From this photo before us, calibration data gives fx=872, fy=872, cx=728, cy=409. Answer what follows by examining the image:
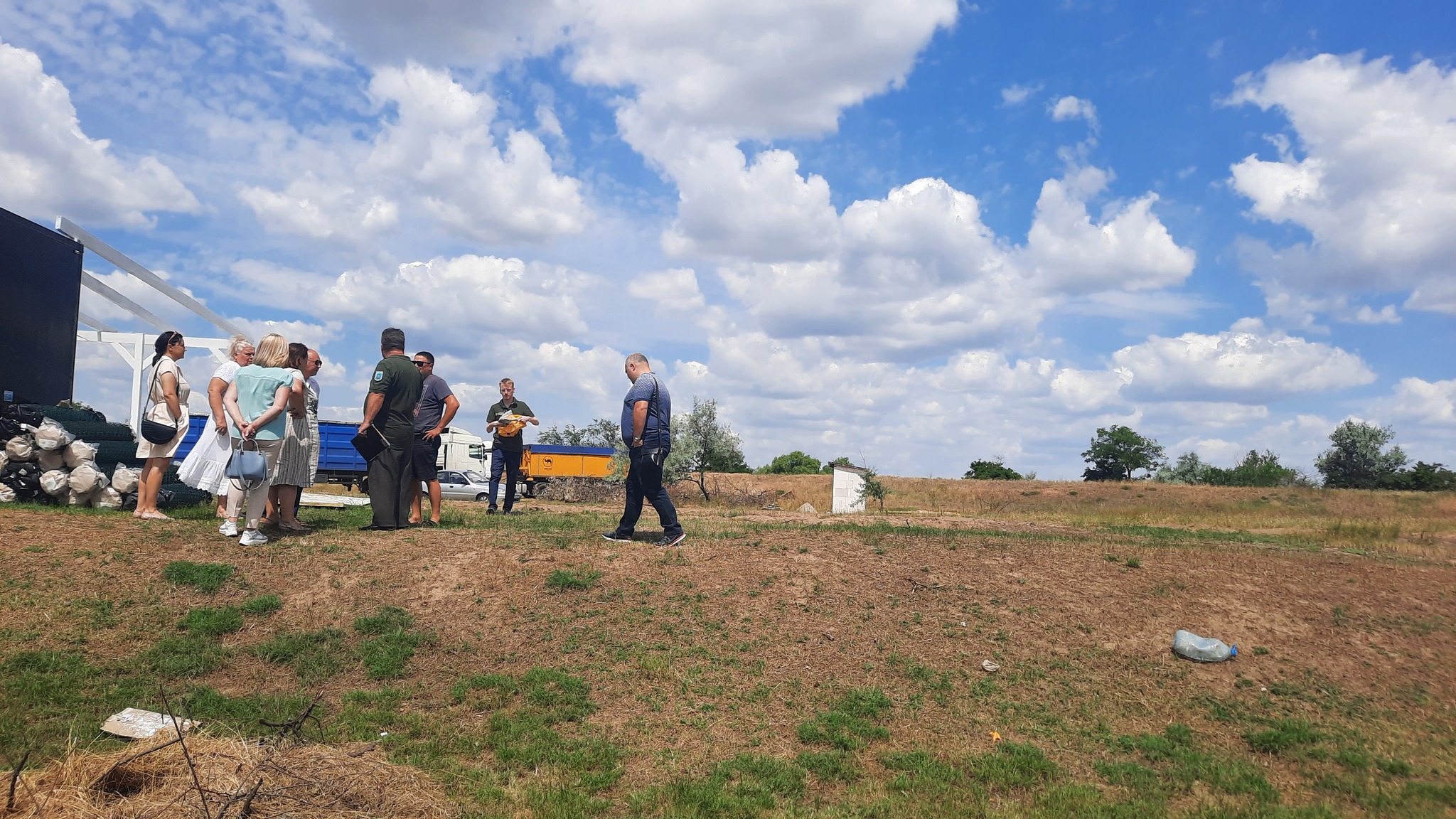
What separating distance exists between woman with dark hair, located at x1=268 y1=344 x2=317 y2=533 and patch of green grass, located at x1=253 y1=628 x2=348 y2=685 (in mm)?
2329

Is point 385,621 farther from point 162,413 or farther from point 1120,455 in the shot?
point 1120,455

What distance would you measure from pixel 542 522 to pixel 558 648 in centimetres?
421

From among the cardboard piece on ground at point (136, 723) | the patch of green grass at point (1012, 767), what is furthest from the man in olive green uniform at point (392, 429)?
the patch of green grass at point (1012, 767)

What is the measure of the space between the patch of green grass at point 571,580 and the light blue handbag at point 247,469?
274 cm

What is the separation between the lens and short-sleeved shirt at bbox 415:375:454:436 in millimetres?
9750

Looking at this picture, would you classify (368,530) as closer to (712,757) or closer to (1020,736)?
(712,757)

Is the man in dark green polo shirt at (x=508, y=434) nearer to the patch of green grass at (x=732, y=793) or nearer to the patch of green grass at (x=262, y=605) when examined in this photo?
the patch of green grass at (x=262, y=605)

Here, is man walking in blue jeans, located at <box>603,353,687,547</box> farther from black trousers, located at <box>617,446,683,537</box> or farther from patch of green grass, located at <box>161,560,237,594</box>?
patch of green grass, located at <box>161,560,237,594</box>

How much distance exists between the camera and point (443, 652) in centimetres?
625

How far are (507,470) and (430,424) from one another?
253 cm

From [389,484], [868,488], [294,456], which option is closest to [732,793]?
[389,484]

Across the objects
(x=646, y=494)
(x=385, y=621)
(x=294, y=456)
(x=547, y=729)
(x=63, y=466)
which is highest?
(x=294, y=456)

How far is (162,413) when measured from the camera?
8227 millimetres

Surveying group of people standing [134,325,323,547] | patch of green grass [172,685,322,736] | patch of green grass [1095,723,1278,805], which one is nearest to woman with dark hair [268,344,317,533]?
group of people standing [134,325,323,547]
